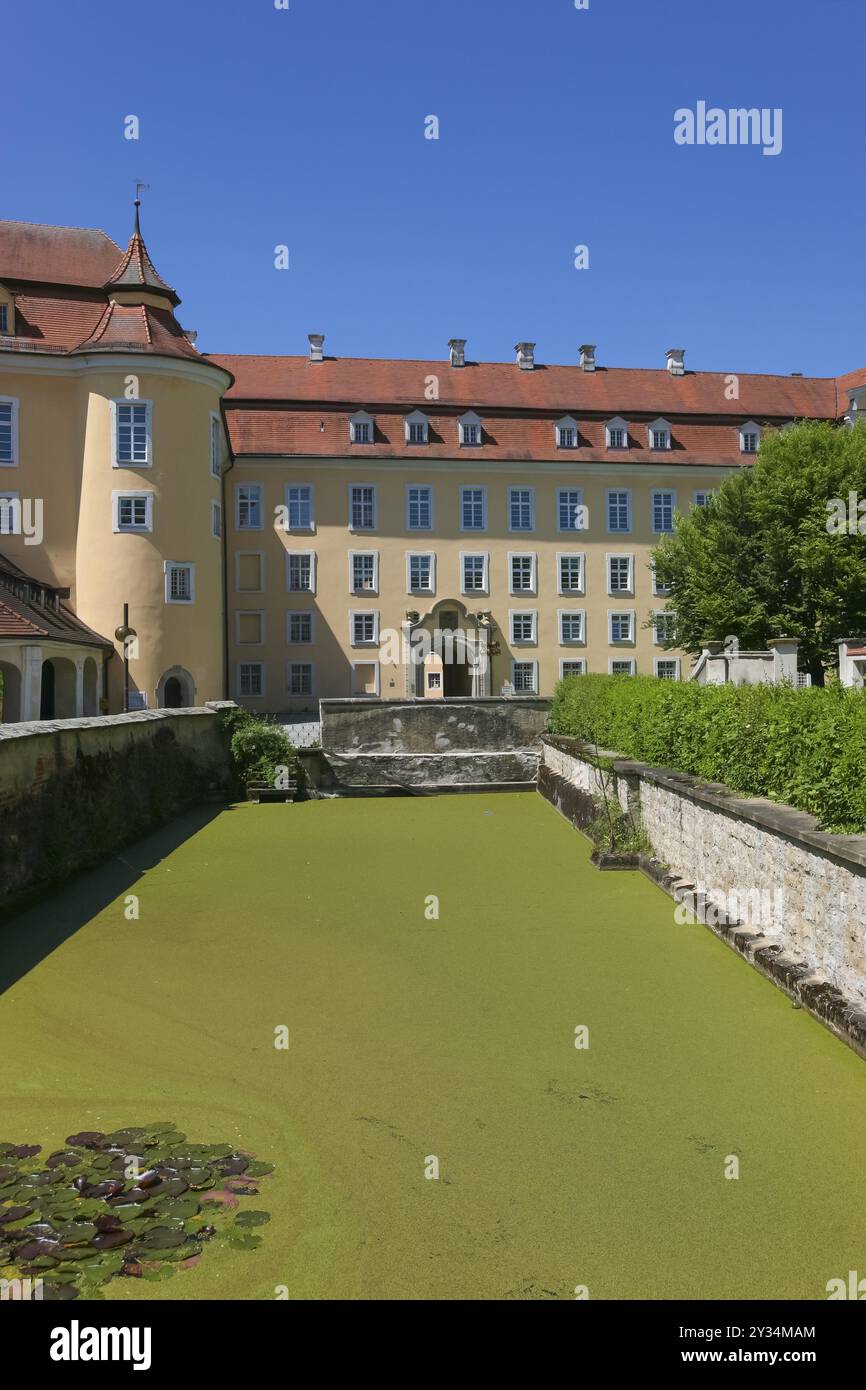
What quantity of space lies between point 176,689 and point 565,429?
17.5m

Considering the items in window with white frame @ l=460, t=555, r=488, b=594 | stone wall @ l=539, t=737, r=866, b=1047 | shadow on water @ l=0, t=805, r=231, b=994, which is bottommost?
shadow on water @ l=0, t=805, r=231, b=994

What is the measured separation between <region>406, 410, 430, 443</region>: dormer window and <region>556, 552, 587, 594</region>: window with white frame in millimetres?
6054

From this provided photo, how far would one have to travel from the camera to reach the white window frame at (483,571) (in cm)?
3919

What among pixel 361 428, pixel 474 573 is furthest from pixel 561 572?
pixel 361 428

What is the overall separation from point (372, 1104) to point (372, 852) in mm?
8926

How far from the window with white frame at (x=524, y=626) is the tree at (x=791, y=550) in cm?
707

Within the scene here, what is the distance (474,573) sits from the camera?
39.3m

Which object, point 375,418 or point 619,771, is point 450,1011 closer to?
point 619,771

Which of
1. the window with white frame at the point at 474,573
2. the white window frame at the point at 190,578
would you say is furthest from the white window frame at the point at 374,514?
the white window frame at the point at 190,578

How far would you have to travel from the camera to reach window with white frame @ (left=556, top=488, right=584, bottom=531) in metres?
39.9

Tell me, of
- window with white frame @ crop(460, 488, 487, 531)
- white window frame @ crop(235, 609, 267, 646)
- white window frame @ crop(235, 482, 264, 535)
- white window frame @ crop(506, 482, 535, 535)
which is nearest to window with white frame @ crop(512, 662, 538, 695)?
white window frame @ crop(506, 482, 535, 535)

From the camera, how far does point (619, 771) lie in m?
13.9

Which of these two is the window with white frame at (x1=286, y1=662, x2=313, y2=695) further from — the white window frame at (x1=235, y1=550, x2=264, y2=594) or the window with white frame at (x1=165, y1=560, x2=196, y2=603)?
the window with white frame at (x1=165, y1=560, x2=196, y2=603)

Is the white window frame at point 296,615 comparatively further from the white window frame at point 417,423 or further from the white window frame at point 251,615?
the white window frame at point 417,423
